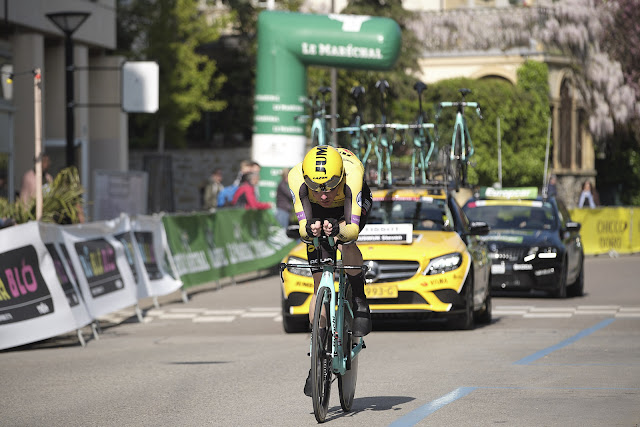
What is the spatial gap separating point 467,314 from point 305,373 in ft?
13.0

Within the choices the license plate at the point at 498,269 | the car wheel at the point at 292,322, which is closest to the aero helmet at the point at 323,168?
the car wheel at the point at 292,322

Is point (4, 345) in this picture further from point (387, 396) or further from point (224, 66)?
point (224, 66)

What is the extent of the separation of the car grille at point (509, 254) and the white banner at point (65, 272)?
24.2 feet

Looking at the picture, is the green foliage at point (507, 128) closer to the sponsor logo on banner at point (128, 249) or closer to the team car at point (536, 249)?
the team car at point (536, 249)

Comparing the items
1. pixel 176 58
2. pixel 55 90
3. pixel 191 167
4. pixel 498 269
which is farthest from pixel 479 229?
pixel 191 167

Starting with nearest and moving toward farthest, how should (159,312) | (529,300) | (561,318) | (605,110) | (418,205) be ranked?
(418,205), (561,318), (159,312), (529,300), (605,110)

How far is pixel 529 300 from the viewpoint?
19.9 metres

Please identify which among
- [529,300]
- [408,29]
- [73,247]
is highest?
[408,29]

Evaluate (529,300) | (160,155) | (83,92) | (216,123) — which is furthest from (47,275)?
(216,123)

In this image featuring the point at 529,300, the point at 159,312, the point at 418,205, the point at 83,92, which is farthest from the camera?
the point at 83,92

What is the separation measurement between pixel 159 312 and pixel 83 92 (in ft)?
49.1

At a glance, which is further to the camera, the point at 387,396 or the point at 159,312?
the point at 159,312

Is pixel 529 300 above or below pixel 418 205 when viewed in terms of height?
below

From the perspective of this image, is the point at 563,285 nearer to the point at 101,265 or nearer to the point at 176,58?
the point at 101,265
